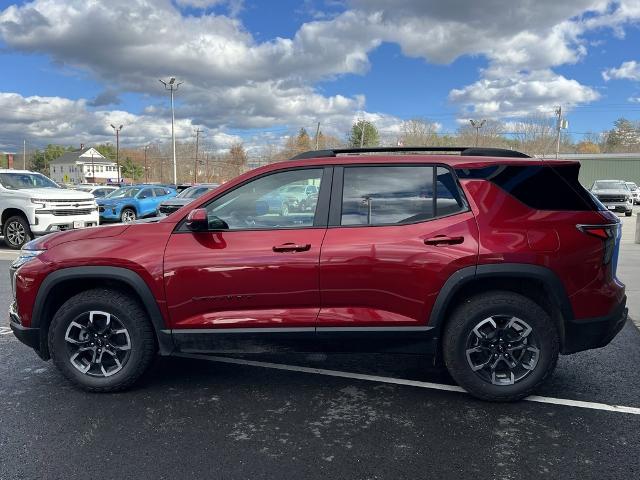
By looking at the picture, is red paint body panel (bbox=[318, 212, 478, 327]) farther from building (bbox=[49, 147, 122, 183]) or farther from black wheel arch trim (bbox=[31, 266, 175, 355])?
building (bbox=[49, 147, 122, 183])

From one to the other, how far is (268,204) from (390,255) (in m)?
0.98

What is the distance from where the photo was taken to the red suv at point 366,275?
3492 mm

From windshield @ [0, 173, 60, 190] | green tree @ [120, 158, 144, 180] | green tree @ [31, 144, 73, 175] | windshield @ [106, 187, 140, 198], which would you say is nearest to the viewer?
windshield @ [0, 173, 60, 190]

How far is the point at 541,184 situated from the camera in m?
3.60

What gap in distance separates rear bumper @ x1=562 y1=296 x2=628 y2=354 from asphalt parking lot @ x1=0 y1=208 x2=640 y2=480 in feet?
1.40

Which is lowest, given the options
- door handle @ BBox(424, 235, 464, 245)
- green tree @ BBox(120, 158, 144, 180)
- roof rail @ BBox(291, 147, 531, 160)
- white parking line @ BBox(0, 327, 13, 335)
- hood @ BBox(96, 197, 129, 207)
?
white parking line @ BBox(0, 327, 13, 335)

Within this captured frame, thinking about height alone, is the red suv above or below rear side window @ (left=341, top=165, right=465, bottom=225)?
below

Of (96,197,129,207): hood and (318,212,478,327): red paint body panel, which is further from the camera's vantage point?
(96,197,129,207): hood

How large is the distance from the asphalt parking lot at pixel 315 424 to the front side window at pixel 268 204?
1.29m

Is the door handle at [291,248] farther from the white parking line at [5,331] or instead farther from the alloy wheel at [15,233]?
the alloy wheel at [15,233]

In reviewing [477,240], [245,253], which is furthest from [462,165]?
[245,253]

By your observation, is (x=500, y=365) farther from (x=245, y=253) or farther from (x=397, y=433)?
(x=245, y=253)

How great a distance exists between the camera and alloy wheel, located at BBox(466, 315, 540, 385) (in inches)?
141

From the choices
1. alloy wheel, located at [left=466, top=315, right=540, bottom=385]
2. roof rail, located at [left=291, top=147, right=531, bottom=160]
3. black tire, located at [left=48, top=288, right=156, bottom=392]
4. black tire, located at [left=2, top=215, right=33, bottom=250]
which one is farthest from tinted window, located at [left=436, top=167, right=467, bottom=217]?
black tire, located at [left=2, top=215, right=33, bottom=250]
